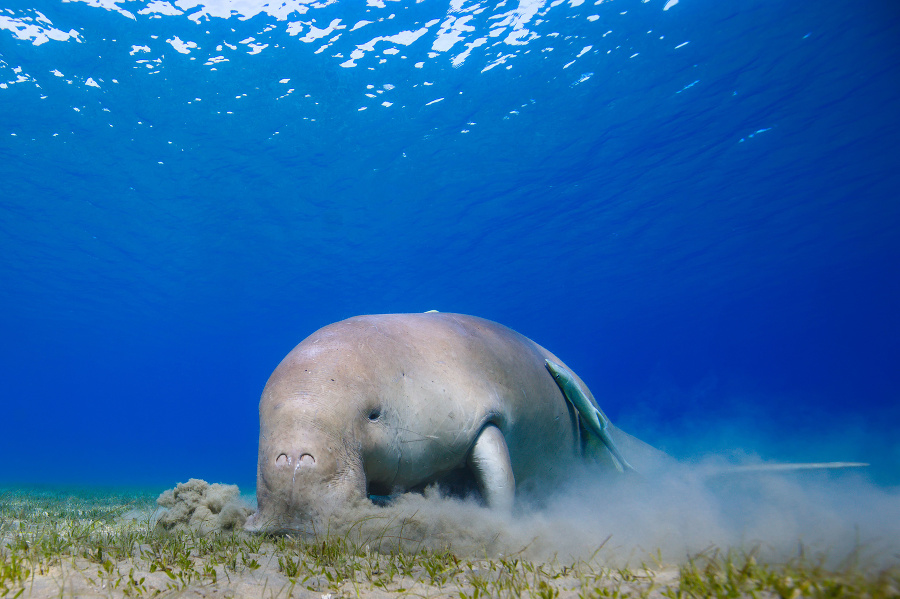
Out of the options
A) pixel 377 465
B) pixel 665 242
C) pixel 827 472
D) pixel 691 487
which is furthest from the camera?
pixel 665 242

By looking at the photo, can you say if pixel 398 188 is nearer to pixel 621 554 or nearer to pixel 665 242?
pixel 665 242

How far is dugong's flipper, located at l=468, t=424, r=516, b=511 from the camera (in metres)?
2.98

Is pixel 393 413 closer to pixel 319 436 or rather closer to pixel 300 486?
pixel 319 436

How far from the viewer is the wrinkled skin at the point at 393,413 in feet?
7.43

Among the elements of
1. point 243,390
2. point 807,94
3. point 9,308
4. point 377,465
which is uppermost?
point 243,390

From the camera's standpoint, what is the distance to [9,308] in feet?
130

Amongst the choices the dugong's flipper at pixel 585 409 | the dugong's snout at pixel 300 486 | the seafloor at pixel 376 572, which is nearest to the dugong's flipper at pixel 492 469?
the seafloor at pixel 376 572

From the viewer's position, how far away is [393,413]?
2875mm

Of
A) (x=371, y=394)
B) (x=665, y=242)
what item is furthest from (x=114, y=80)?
(x=665, y=242)

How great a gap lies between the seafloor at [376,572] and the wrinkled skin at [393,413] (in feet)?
0.81

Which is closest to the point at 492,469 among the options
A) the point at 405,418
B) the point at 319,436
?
the point at 405,418

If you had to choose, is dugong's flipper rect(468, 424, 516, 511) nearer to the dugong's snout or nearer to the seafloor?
the seafloor

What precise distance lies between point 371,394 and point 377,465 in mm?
437

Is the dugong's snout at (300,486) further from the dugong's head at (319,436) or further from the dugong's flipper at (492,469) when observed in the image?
the dugong's flipper at (492,469)
